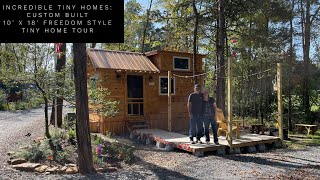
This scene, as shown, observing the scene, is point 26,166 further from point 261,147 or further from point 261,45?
point 261,45

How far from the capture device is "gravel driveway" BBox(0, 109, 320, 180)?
6188mm

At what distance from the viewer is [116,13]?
519 cm

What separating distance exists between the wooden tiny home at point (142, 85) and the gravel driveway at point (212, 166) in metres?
3.82

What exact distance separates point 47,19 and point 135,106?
8956 mm

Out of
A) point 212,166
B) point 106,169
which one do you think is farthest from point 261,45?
point 106,169

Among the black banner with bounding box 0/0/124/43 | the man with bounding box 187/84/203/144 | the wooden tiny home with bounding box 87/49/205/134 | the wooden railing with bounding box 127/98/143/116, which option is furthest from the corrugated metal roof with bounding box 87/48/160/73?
the black banner with bounding box 0/0/124/43

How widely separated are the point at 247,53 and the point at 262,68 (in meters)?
2.32

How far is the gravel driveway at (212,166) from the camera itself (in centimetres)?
619

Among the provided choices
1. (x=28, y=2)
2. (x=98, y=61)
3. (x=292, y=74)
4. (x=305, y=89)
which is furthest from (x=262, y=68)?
(x=28, y=2)

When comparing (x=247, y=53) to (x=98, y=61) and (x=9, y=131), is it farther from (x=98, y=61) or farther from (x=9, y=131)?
(x=9, y=131)

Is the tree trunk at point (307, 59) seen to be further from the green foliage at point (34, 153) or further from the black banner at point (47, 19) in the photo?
the black banner at point (47, 19)

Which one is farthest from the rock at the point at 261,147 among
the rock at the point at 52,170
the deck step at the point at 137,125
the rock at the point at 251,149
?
the rock at the point at 52,170

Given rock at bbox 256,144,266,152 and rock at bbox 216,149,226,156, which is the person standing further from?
rock at bbox 256,144,266,152

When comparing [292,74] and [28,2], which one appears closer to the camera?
[28,2]
